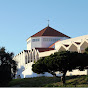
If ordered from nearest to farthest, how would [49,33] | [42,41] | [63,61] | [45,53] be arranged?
[63,61] → [45,53] → [42,41] → [49,33]

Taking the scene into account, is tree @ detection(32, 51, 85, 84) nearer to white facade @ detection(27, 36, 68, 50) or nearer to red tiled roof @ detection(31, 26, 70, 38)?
white facade @ detection(27, 36, 68, 50)

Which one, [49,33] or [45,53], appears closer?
[45,53]

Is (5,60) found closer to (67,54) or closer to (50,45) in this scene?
(67,54)

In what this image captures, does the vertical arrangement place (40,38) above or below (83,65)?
above

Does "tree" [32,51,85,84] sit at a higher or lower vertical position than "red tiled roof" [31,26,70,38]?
lower

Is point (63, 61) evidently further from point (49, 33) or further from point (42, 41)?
point (49, 33)

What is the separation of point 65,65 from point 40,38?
49522 mm

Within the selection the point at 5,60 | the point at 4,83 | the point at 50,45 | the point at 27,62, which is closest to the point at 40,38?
the point at 50,45

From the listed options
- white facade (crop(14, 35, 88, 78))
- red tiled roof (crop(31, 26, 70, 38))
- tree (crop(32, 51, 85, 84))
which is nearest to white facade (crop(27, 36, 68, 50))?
red tiled roof (crop(31, 26, 70, 38))

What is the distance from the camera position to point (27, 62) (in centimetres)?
7556

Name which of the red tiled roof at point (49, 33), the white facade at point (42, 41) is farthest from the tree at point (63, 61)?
the red tiled roof at point (49, 33)

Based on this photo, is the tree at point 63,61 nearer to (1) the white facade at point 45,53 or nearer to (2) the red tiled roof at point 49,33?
(1) the white facade at point 45,53

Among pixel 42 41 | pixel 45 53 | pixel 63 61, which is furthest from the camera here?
pixel 42 41

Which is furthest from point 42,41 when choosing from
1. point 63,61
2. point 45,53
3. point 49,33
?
point 63,61
